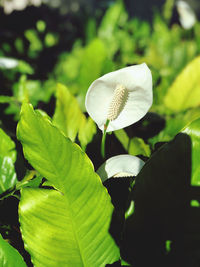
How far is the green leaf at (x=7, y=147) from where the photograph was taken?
727 millimetres

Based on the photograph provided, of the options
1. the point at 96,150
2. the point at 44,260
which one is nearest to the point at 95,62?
the point at 96,150

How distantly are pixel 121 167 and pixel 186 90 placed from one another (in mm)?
638

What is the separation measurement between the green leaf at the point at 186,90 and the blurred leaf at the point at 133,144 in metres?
0.47

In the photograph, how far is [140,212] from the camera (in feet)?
1.78

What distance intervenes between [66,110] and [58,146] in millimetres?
289

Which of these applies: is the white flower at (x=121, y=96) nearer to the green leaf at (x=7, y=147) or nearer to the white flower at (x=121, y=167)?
the white flower at (x=121, y=167)

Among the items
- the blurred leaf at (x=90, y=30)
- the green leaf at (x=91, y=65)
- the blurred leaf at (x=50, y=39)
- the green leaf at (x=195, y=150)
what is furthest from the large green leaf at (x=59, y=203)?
the blurred leaf at (x=90, y=30)

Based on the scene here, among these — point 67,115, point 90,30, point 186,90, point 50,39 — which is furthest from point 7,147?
point 90,30

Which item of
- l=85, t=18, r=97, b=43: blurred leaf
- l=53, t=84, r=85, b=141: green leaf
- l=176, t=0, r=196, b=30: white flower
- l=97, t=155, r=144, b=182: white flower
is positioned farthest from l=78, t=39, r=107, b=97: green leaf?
l=85, t=18, r=97, b=43: blurred leaf

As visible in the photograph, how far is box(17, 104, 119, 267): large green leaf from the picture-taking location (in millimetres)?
516

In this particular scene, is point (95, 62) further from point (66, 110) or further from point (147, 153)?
point (147, 153)

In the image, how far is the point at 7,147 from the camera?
73 centimetres

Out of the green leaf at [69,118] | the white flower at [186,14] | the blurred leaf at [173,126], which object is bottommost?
the blurred leaf at [173,126]

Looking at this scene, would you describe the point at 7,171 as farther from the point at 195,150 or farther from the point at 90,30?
the point at 90,30
